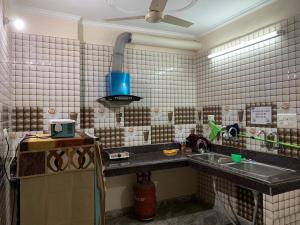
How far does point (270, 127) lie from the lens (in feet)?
6.87

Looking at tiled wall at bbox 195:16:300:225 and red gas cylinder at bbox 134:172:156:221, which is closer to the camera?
tiled wall at bbox 195:16:300:225

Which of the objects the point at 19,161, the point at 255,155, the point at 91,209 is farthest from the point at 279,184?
the point at 19,161

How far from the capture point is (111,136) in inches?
103

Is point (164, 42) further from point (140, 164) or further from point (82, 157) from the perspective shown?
point (82, 157)

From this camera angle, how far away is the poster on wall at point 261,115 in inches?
82.7

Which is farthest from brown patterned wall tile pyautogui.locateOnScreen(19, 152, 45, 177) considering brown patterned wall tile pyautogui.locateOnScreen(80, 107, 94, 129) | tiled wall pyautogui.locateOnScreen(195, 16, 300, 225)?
tiled wall pyautogui.locateOnScreen(195, 16, 300, 225)

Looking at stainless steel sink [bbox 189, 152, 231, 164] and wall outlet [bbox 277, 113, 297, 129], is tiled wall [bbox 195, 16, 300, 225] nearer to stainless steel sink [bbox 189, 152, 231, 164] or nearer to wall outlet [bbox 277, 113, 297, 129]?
wall outlet [bbox 277, 113, 297, 129]

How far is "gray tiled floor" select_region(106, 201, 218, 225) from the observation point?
2451 mm

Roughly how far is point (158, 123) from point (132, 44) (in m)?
1.07

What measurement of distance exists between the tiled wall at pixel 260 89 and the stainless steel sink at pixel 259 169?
0.16m

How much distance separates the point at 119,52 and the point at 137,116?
82cm

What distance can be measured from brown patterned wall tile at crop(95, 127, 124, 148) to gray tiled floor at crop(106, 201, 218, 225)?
87 centimetres

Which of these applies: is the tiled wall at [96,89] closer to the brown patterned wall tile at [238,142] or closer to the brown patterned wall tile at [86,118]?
the brown patterned wall tile at [86,118]

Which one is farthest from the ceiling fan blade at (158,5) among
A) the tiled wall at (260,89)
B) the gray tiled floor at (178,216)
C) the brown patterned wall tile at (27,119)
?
the gray tiled floor at (178,216)
